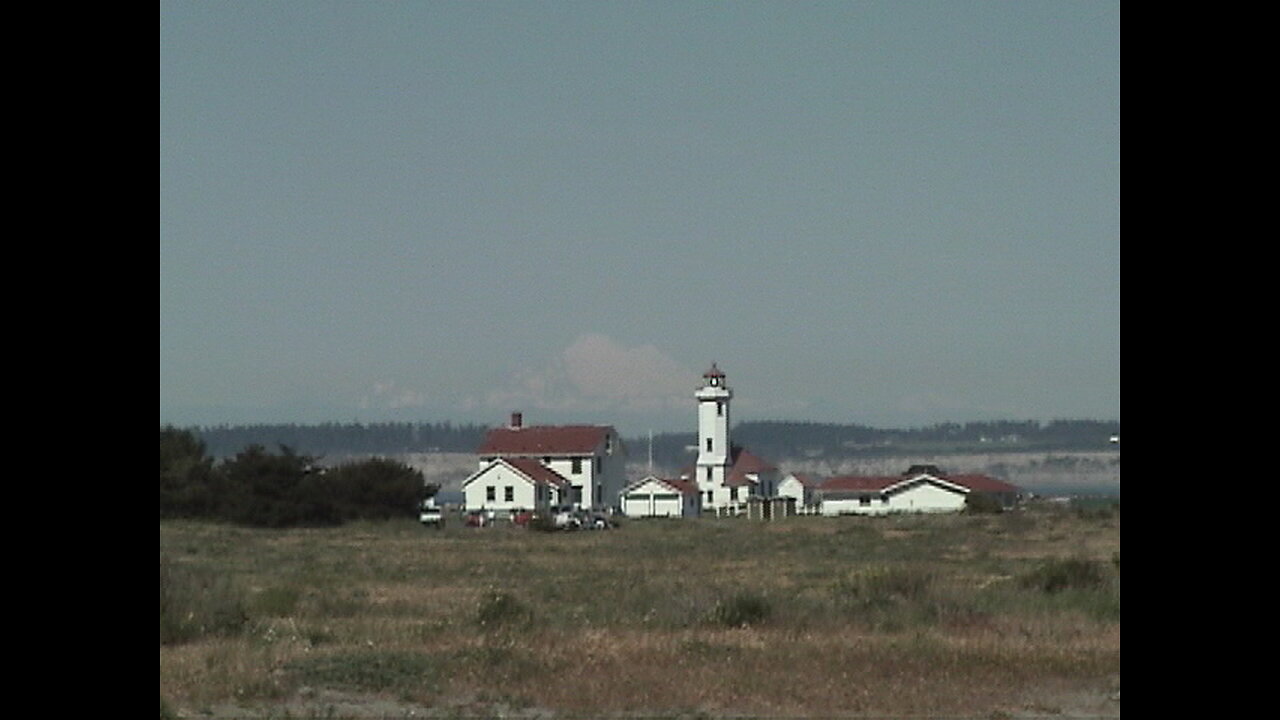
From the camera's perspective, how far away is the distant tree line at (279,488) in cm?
6288

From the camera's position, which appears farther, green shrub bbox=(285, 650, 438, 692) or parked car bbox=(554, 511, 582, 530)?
A: parked car bbox=(554, 511, 582, 530)

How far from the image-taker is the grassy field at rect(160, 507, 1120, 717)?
14219mm

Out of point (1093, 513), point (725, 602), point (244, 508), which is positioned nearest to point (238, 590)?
point (725, 602)

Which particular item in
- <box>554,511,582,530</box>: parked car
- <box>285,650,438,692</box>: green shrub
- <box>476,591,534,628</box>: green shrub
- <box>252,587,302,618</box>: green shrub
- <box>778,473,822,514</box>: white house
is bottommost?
<box>778,473,822,514</box>: white house

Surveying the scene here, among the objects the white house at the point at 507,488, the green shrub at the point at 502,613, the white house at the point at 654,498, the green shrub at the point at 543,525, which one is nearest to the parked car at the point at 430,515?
the white house at the point at 507,488

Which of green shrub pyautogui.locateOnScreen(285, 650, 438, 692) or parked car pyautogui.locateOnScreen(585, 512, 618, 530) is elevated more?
green shrub pyautogui.locateOnScreen(285, 650, 438, 692)

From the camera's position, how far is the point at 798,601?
22.1m

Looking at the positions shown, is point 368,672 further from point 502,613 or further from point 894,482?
point 894,482

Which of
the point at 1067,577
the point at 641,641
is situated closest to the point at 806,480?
the point at 1067,577

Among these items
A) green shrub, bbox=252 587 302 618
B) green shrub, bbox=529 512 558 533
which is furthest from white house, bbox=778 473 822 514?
green shrub, bbox=252 587 302 618

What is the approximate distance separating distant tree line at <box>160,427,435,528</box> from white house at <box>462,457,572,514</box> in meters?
8.93

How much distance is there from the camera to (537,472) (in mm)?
80938

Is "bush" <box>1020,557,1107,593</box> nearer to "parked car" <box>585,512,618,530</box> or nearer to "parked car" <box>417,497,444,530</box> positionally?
"parked car" <box>417,497,444,530</box>
